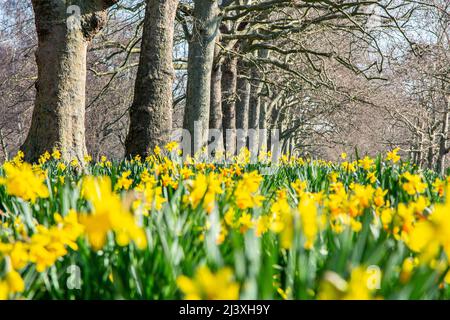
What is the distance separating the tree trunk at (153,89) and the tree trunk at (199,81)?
185 centimetres

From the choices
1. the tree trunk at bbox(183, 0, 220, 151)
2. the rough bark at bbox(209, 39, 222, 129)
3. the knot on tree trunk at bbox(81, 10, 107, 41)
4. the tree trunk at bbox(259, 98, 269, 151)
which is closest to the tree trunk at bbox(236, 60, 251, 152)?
the rough bark at bbox(209, 39, 222, 129)

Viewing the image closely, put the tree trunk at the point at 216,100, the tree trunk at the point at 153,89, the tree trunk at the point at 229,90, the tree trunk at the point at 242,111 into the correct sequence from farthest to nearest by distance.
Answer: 1. the tree trunk at the point at 242,111
2. the tree trunk at the point at 229,90
3. the tree trunk at the point at 216,100
4. the tree trunk at the point at 153,89

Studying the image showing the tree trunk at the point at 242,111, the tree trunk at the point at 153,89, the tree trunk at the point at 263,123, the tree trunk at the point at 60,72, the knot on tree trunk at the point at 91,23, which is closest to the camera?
the tree trunk at the point at 60,72

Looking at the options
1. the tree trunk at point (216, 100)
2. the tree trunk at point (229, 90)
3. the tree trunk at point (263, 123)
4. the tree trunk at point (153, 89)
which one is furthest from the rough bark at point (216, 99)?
the tree trunk at point (263, 123)

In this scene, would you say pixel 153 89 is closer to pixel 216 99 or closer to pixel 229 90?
pixel 216 99

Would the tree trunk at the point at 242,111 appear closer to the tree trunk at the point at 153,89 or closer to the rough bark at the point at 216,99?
the rough bark at the point at 216,99

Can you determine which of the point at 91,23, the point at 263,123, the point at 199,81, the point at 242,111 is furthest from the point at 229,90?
the point at 91,23

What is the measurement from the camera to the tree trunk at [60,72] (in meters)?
6.22

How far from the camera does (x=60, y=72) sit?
6277 mm

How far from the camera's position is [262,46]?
12.5 meters

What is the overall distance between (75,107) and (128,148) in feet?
2.98

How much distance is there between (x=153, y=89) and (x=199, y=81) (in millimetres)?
2546
